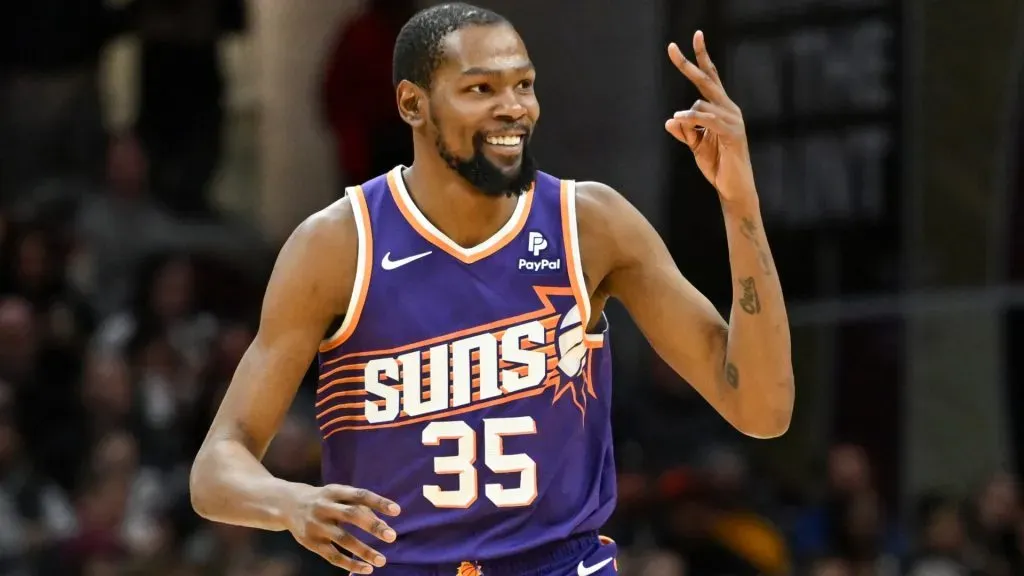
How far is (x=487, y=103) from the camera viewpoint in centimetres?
422

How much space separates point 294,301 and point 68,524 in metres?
4.93

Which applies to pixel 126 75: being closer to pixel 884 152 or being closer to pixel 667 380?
pixel 667 380

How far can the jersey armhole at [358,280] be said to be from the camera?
431cm

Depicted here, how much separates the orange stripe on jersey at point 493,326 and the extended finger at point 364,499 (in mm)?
712

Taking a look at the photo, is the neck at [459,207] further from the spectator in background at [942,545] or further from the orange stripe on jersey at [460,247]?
the spectator in background at [942,545]

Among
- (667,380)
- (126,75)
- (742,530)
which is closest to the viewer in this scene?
(742,530)

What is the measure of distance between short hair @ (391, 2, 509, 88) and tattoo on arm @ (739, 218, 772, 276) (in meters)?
0.83

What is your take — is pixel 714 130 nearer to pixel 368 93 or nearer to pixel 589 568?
pixel 589 568

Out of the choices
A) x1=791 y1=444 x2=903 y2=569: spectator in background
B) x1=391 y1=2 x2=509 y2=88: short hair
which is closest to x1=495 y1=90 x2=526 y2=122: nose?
x1=391 y1=2 x2=509 y2=88: short hair

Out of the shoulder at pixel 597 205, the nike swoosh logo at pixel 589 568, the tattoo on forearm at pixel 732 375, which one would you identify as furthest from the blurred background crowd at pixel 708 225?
the tattoo on forearm at pixel 732 375

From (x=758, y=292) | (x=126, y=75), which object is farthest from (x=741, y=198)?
(x=126, y=75)

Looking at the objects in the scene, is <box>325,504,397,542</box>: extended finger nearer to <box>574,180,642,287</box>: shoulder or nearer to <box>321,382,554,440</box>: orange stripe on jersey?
<box>321,382,554,440</box>: orange stripe on jersey

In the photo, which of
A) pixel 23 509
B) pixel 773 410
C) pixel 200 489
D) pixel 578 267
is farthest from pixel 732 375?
pixel 23 509

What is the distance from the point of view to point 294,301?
4273mm
